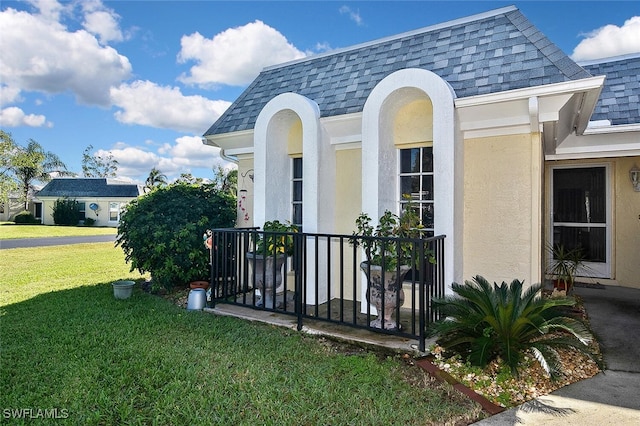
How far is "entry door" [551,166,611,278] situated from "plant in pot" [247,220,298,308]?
7.33 m

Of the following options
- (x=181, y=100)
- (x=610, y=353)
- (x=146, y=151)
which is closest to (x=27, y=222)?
(x=146, y=151)

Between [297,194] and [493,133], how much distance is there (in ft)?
12.5

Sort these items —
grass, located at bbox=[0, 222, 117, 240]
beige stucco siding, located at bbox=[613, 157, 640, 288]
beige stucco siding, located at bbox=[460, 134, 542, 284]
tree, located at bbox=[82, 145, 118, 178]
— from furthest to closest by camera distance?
tree, located at bbox=[82, 145, 118, 178], grass, located at bbox=[0, 222, 117, 240], beige stucco siding, located at bbox=[613, 157, 640, 288], beige stucco siding, located at bbox=[460, 134, 542, 284]

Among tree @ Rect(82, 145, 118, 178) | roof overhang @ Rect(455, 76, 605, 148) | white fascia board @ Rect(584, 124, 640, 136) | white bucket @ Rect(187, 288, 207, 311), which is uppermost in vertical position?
tree @ Rect(82, 145, 118, 178)

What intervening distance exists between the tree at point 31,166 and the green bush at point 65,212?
4479 mm

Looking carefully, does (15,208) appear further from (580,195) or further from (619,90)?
(619,90)

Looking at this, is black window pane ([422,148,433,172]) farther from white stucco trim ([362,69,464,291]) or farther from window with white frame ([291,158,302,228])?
window with white frame ([291,158,302,228])

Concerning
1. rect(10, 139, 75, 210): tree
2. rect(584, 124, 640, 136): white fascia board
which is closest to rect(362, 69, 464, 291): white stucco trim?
rect(584, 124, 640, 136): white fascia board

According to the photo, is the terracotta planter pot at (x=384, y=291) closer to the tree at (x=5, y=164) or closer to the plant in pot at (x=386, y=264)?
the plant in pot at (x=386, y=264)

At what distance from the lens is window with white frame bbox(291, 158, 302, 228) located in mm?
7586

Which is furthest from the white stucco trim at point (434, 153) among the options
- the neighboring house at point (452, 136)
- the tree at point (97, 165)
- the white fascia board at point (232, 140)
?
the tree at point (97, 165)

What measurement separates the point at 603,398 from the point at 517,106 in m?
3.64

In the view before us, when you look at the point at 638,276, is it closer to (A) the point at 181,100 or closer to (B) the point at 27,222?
(A) the point at 181,100

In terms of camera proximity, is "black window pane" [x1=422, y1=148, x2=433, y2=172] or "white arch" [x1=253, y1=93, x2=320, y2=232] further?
"white arch" [x1=253, y1=93, x2=320, y2=232]
